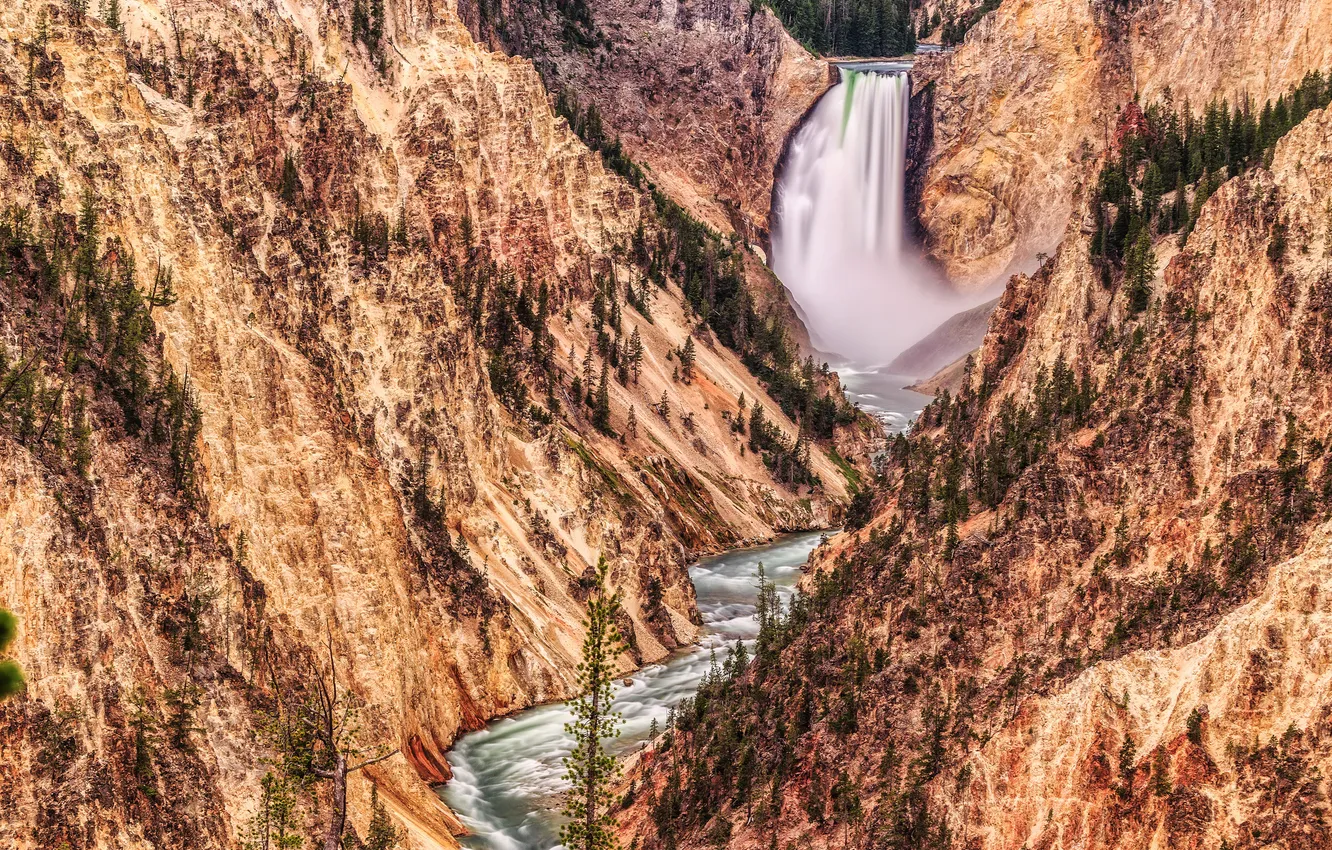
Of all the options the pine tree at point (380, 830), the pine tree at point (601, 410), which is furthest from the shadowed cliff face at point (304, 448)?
the pine tree at point (601, 410)

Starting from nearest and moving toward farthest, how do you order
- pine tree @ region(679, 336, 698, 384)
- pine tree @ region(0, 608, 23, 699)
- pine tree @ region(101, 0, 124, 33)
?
pine tree @ region(0, 608, 23, 699) → pine tree @ region(101, 0, 124, 33) → pine tree @ region(679, 336, 698, 384)

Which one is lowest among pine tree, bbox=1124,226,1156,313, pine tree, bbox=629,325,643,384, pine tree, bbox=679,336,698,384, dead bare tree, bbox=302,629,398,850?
pine tree, bbox=679,336,698,384

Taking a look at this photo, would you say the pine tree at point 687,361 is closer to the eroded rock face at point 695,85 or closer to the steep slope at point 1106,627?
the eroded rock face at point 695,85

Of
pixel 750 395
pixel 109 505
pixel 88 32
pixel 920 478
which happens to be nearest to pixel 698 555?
pixel 750 395

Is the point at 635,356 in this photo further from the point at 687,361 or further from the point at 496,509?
the point at 496,509

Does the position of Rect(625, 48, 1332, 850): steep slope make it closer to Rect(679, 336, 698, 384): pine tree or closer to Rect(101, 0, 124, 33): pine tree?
Rect(101, 0, 124, 33): pine tree

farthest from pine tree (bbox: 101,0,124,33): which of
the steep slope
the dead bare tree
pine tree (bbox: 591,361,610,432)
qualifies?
the steep slope

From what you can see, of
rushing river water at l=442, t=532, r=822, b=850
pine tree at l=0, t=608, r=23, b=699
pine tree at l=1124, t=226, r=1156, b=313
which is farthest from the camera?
pine tree at l=1124, t=226, r=1156, b=313
